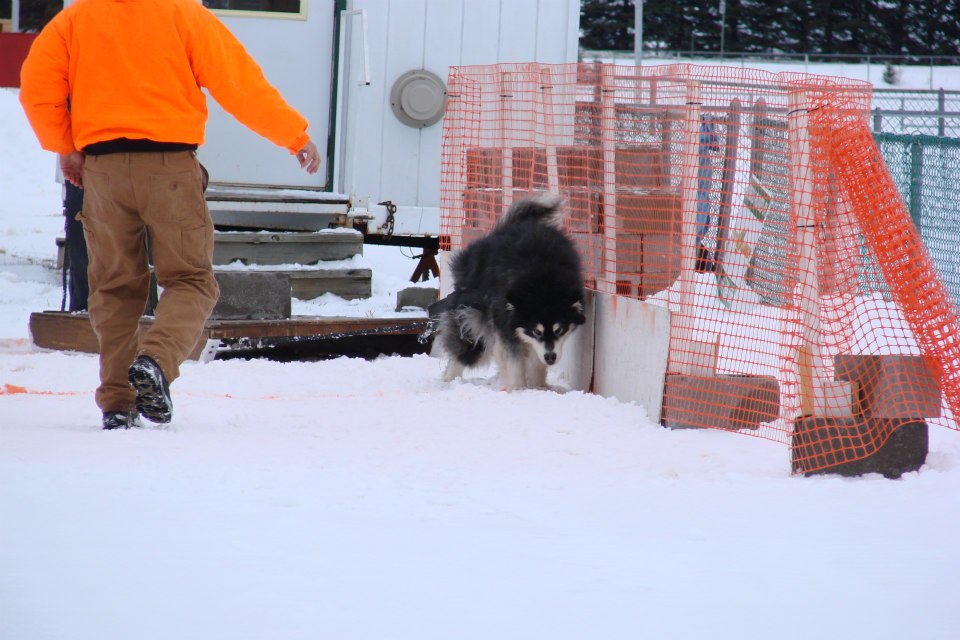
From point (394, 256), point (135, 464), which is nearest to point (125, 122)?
point (135, 464)

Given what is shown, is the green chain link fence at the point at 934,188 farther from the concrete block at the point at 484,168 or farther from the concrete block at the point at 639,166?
the concrete block at the point at 484,168

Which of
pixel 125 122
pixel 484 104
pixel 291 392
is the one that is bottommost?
pixel 291 392

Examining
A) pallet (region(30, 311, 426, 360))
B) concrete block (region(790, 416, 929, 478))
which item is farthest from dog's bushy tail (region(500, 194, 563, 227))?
concrete block (region(790, 416, 929, 478))

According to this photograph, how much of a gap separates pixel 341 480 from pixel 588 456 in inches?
41.3

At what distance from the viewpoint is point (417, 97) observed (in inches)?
338

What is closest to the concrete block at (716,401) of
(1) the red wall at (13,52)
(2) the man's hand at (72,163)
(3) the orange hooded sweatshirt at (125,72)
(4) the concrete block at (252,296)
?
(3) the orange hooded sweatshirt at (125,72)

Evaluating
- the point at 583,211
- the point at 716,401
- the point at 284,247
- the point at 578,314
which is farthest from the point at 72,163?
the point at 284,247

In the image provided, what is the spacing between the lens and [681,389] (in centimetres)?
468

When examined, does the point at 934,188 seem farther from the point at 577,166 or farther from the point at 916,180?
the point at 577,166

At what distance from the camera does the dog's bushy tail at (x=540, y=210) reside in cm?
569

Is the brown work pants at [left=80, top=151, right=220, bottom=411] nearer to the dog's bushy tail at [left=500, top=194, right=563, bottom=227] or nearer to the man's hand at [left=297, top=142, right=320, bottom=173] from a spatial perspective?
the man's hand at [left=297, top=142, right=320, bottom=173]

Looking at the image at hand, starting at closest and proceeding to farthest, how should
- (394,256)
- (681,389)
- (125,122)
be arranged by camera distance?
1. (125,122)
2. (681,389)
3. (394,256)

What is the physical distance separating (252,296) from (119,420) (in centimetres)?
294

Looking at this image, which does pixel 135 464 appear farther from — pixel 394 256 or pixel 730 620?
pixel 394 256
